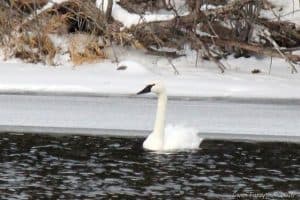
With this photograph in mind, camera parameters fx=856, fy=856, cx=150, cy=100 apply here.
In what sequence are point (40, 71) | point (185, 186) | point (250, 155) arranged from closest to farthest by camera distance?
point (185, 186) → point (250, 155) → point (40, 71)

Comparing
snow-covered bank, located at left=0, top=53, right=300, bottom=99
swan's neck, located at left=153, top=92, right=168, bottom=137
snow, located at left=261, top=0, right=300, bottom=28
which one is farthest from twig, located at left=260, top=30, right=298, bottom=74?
swan's neck, located at left=153, top=92, right=168, bottom=137

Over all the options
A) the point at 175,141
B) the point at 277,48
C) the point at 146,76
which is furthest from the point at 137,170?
the point at 277,48

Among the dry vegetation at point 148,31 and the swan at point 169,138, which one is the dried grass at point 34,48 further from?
the swan at point 169,138

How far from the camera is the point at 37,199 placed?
8.13 meters

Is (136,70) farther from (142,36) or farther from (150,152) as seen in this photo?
(150,152)

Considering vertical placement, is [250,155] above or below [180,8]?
below

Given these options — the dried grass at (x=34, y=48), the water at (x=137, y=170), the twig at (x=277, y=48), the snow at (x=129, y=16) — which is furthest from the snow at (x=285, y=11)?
the water at (x=137, y=170)

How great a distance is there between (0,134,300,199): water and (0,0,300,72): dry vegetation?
8.54 meters

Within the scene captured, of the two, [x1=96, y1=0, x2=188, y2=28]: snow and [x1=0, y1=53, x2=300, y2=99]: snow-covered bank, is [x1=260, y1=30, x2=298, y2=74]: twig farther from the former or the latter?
[x1=96, y1=0, x2=188, y2=28]: snow

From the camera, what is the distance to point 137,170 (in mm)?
9664

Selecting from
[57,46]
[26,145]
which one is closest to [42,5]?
[57,46]

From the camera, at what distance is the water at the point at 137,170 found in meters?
8.52

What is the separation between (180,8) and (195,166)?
12.3m

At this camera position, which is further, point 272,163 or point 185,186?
point 272,163
